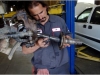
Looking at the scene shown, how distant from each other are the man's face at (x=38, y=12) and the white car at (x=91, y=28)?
216 centimetres

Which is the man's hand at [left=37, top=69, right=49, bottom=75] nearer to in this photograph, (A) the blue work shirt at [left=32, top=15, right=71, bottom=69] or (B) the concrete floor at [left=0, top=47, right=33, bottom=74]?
(A) the blue work shirt at [left=32, top=15, right=71, bottom=69]

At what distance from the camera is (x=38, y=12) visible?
1.04 m

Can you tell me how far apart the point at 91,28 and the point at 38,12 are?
241 cm

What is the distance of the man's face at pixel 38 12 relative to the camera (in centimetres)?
104

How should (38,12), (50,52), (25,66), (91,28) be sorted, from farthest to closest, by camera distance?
(91,28) → (25,66) → (50,52) → (38,12)

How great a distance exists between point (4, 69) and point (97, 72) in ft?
A: 6.19

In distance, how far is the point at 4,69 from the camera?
9.71ft

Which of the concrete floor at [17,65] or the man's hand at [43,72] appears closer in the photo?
the man's hand at [43,72]

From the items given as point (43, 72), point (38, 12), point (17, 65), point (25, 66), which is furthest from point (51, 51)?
point (17, 65)

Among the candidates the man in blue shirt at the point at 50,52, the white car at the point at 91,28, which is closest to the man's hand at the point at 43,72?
the man in blue shirt at the point at 50,52

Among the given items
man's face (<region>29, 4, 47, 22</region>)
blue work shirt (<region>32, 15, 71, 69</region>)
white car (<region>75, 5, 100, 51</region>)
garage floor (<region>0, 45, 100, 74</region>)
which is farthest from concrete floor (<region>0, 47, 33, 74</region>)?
man's face (<region>29, 4, 47, 22</region>)

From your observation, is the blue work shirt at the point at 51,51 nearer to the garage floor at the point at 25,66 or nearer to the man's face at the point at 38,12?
the man's face at the point at 38,12

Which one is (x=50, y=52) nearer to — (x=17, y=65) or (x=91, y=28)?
(x=17, y=65)

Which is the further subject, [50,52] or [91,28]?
[91,28]
